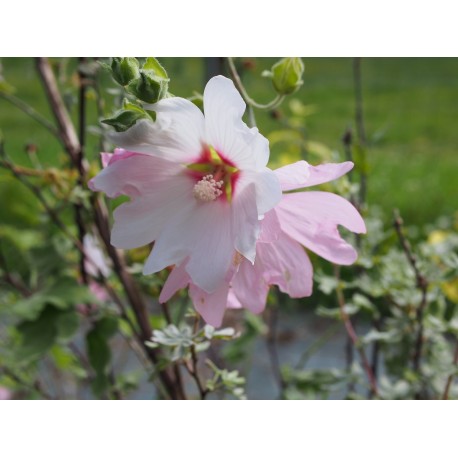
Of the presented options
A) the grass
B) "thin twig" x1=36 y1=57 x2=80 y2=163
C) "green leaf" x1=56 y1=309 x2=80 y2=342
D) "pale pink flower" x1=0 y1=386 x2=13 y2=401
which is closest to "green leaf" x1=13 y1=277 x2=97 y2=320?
"green leaf" x1=56 y1=309 x2=80 y2=342

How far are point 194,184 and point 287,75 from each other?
0.30 ft

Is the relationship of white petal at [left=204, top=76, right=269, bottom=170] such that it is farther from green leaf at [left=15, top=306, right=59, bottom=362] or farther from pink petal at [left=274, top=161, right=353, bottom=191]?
green leaf at [left=15, top=306, right=59, bottom=362]

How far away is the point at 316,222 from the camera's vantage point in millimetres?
329

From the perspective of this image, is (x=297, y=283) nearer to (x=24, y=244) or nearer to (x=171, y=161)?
(x=171, y=161)

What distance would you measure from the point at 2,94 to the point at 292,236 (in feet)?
1.29

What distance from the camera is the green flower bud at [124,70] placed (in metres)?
0.28

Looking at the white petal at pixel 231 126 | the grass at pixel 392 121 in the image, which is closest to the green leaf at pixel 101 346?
the white petal at pixel 231 126

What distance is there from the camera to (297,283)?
34 cm

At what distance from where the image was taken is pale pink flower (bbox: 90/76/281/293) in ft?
0.92

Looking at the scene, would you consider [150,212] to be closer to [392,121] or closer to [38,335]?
[38,335]

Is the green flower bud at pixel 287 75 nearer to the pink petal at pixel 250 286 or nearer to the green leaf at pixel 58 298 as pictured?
the pink petal at pixel 250 286

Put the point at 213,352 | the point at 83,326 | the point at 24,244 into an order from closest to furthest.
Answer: the point at 213,352 < the point at 24,244 < the point at 83,326

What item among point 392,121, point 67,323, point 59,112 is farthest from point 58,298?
point 392,121
